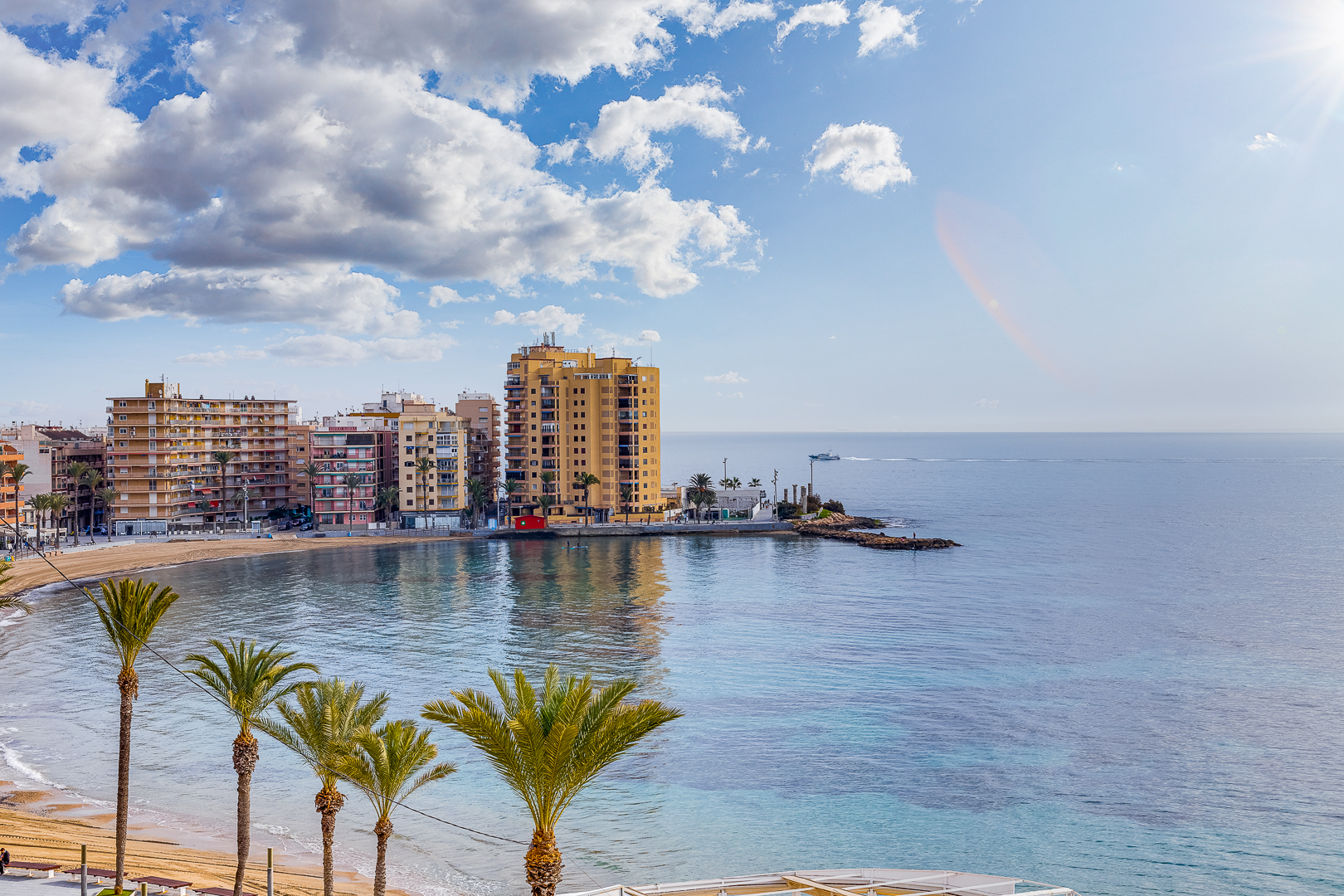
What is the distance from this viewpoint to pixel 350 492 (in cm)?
12719

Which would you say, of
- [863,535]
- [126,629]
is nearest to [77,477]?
[863,535]

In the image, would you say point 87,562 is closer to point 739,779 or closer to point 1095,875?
point 739,779

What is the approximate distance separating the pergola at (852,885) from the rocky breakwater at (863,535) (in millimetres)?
89233

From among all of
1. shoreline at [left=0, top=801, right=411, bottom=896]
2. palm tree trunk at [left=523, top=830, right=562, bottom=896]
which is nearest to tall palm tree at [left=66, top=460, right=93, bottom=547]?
shoreline at [left=0, top=801, right=411, bottom=896]

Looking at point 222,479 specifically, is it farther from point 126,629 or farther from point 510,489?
point 126,629

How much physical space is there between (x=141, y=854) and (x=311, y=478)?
113828 millimetres

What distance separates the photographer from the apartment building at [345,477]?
125875 mm

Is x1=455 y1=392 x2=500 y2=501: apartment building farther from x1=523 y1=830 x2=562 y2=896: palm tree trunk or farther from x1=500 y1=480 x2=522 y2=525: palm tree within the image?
x1=523 y1=830 x2=562 y2=896: palm tree trunk

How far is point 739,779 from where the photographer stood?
3684 cm

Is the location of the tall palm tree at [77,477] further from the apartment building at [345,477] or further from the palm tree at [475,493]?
the palm tree at [475,493]

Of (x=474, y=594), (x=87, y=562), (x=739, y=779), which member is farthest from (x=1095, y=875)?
(x=87, y=562)

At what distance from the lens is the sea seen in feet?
102

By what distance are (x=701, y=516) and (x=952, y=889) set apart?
4577 inches

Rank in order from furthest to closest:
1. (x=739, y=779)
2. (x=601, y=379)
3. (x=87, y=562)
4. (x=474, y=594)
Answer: (x=601, y=379)
(x=87, y=562)
(x=474, y=594)
(x=739, y=779)
